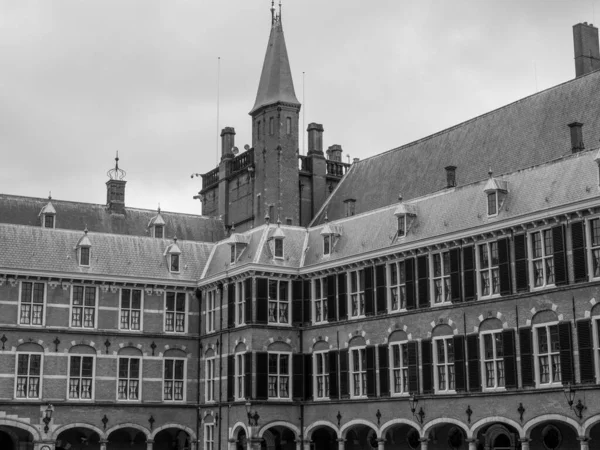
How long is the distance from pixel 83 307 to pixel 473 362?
21.7m

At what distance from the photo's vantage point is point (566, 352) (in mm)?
36125

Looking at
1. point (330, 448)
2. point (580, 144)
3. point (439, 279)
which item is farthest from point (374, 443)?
point (580, 144)

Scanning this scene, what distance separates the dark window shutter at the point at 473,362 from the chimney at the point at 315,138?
2623cm

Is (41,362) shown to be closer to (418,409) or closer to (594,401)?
(418,409)

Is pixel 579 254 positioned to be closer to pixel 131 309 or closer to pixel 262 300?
pixel 262 300

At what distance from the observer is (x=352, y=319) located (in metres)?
A: 47.1

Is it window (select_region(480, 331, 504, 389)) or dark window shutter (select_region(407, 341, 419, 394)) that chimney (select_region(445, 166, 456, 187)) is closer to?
dark window shutter (select_region(407, 341, 419, 394))

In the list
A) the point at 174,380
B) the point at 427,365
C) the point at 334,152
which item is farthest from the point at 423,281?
the point at 334,152

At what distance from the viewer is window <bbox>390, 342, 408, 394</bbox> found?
144ft

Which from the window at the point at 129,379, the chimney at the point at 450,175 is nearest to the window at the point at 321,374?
the window at the point at 129,379

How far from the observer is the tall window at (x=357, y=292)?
46.8 metres

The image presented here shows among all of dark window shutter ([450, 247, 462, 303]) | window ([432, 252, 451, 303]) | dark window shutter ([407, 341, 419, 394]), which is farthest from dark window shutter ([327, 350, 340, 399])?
dark window shutter ([450, 247, 462, 303])

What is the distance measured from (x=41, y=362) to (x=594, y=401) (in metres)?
27.9

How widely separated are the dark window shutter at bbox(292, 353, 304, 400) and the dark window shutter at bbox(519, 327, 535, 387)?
14488 mm
